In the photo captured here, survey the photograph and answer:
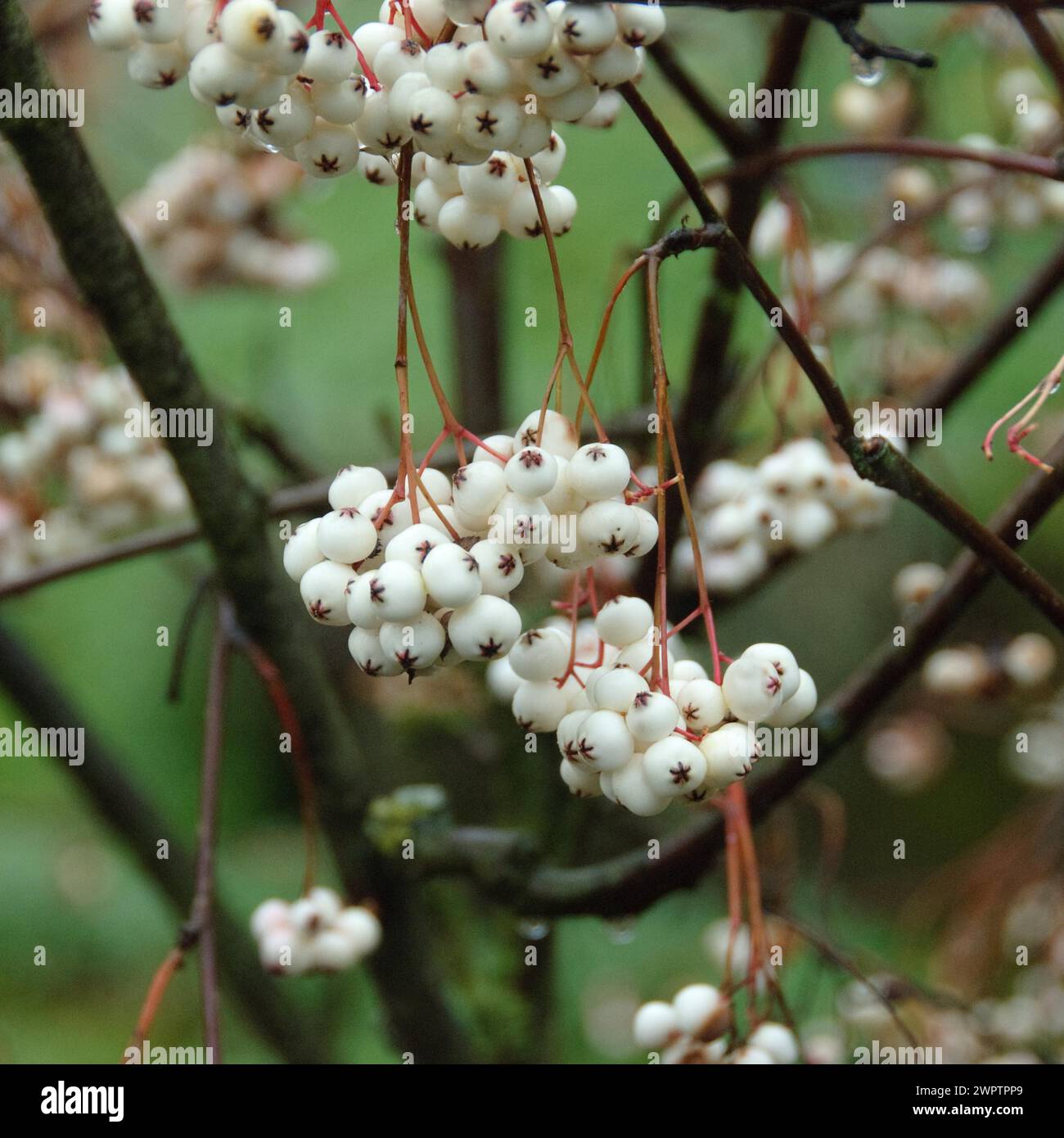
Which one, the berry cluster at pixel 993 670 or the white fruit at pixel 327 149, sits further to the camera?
the berry cluster at pixel 993 670

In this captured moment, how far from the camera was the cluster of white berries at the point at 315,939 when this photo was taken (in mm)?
642

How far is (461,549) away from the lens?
347 millimetres

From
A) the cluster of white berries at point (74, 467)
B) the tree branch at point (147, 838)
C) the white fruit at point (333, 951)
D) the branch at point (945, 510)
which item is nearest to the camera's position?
the branch at point (945, 510)

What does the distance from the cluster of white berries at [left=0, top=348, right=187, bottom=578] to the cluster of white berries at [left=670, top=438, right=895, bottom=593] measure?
0.52 meters

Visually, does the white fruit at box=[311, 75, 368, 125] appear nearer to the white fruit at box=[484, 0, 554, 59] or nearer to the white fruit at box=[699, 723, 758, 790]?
the white fruit at box=[484, 0, 554, 59]

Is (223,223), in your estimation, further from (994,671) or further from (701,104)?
(994,671)

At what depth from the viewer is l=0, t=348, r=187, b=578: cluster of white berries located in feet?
3.34

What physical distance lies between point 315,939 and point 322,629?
0.60 meters

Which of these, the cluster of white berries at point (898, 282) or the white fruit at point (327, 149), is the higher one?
the cluster of white berries at point (898, 282)

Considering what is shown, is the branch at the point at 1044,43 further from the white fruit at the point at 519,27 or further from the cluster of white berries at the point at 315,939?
the cluster of white berries at the point at 315,939

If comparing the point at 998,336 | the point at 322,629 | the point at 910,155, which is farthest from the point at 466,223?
the point at 322,629

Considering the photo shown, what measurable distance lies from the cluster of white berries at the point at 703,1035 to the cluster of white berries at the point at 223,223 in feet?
2.93

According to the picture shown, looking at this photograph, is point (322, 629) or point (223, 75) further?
point (322, 629)

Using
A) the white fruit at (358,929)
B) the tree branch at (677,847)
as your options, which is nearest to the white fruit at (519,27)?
the tree branch at (677,847)
